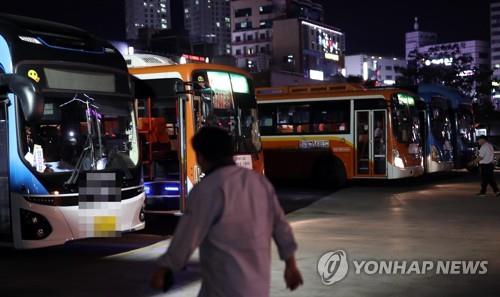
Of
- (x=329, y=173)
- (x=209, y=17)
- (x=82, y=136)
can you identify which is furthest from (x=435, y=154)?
(x=209, y=17)

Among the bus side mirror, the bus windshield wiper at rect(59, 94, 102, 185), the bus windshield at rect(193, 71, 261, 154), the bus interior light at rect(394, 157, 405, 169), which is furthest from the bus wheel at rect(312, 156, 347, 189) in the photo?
the bus side mirror

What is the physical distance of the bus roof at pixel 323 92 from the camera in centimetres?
2012

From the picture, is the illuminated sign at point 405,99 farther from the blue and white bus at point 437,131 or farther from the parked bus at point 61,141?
the parked bus at point 61,141

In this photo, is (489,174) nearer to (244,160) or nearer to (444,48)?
(244,160)

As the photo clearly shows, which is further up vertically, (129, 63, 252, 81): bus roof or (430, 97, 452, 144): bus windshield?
(129, 63, 252, 81): bus roof

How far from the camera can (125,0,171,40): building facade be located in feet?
461

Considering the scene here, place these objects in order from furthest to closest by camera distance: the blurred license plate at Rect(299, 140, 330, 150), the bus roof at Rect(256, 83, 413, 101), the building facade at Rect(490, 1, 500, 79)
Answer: the building facade at Rect(490, 1, 500, 79), the blurred license plate at Rect(299, 140, 330, 150), the bus roof at Rect(256, 83, 413, 101)

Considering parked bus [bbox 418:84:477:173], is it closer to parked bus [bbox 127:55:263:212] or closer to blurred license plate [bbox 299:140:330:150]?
blurred license plate [bbox 299:140:330:150]

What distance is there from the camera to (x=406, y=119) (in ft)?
66.6

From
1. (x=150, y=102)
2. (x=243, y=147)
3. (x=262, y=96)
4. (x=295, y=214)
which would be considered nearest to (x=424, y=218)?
(x=295, y=214)

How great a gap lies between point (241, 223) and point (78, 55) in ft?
21.5

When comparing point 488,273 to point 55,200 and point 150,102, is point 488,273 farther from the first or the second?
point 150,102

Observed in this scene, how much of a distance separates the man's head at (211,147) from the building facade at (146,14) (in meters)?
136
